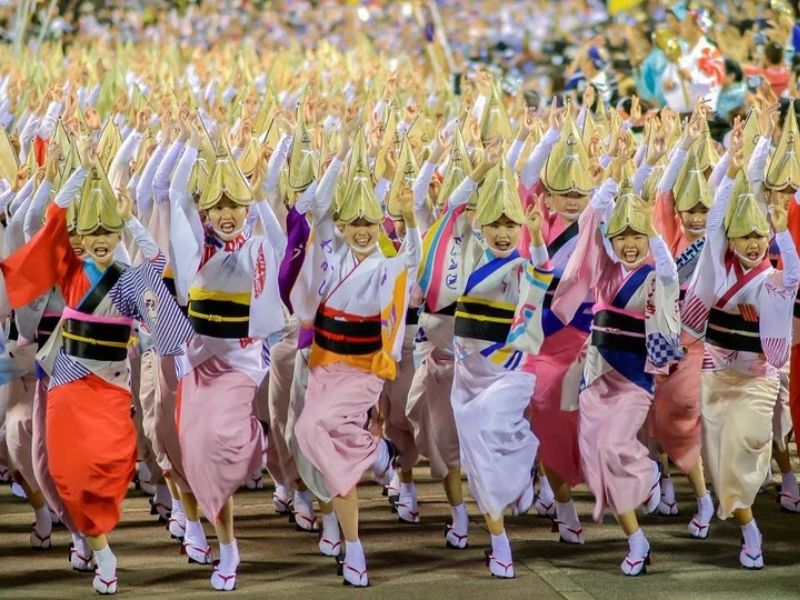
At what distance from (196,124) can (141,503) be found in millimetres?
1807

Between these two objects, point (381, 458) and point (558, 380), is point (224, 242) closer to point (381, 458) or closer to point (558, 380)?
point (381, 458)

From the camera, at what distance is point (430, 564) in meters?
6.85

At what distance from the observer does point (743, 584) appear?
6.47 meters

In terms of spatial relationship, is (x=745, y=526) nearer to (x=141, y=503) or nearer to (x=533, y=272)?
(x=533, y=272)

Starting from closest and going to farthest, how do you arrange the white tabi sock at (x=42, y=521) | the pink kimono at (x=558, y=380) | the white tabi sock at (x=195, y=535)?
the white tabi sock at (x=195, y=535) → the pink kimono at (x=558, y=380) → the white tabi sock at (x=42, y=521)

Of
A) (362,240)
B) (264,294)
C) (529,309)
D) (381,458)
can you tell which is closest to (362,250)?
(362,240)

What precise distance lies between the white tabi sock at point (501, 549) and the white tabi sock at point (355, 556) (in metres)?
0.46

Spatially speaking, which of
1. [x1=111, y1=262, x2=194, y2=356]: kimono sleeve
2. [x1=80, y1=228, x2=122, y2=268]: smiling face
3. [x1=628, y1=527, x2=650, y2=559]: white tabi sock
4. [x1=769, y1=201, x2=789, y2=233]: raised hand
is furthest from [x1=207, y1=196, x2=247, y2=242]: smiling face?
[x1=769, y1=201, x2=789, y2=233]: raised hand

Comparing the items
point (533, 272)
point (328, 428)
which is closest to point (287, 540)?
point (328, 428)

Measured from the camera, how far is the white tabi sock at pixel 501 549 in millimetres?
6633

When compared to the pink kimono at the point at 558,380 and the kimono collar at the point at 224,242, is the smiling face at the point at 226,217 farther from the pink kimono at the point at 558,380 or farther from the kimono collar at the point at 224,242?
the pink kimono at the point at 558,380

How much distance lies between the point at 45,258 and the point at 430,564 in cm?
Result: 173

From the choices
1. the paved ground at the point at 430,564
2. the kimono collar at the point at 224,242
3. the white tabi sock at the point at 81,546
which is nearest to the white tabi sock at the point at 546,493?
the paved ground at the point at 430,564

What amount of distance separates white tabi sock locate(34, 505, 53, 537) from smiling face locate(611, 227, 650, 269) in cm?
232
